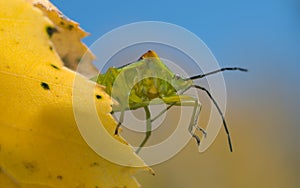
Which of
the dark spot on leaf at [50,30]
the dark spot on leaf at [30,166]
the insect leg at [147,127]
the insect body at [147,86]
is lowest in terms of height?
the dark spot on leaf at [30,166]

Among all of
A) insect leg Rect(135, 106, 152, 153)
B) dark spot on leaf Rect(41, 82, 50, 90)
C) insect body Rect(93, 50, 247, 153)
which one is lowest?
insect leg Rect(135, 106, 152, 153)

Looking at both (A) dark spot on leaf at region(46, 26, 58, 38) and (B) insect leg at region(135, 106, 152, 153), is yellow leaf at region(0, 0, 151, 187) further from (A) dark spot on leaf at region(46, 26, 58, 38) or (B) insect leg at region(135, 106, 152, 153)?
(B) insect leg at region(135, 106, 152, 153)

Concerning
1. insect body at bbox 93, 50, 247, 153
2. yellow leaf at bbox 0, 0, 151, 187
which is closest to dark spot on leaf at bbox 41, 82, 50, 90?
yellow leaf at bbox 0, 0, 151, 187

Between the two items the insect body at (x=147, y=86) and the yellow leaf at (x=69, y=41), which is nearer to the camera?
the yellow leaf at (x=69, y=41)

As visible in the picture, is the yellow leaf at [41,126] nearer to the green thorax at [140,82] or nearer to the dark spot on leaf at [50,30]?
the dark spot on leaf at [50,30]

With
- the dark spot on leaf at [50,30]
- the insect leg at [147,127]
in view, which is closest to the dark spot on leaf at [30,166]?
the dark spot on leaf at [50,30]

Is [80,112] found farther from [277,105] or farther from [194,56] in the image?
[277,105]
